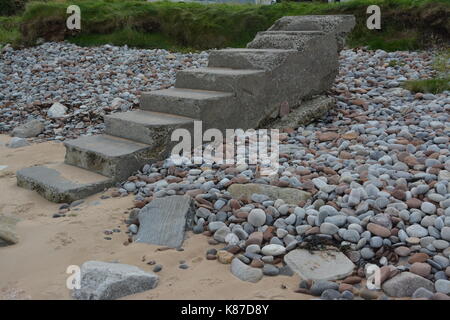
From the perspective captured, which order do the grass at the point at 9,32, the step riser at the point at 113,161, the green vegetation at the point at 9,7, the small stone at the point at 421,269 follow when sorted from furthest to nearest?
1. the green vegetation at the point at 9,7
2. the grass at the point at 9,32
3. the step riser at the point at 113,161
4. the small stone at the point at 421,269

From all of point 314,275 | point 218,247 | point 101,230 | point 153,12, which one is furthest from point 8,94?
point 314,275

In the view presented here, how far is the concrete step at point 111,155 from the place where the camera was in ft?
13.1

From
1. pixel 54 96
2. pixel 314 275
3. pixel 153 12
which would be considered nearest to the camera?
pixel 314 275

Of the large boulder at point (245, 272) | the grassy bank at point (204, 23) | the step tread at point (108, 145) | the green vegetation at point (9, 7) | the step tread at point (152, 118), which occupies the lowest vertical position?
the large boulder at point (245, 272)

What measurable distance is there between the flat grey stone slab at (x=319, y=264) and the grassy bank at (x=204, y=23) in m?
5.59

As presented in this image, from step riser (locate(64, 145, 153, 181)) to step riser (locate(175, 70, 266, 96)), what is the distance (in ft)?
3.12

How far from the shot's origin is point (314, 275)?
248 cm

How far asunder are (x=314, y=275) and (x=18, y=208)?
2.37m

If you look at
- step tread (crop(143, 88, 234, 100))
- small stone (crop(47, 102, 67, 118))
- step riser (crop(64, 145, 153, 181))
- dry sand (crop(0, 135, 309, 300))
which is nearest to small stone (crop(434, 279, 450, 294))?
dry sand (crop(0, 135, 309, 300))

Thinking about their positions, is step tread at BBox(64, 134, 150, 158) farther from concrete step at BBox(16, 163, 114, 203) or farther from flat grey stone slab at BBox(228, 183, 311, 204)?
flat grey stone slab at BBox(228, 183, 311, 204)

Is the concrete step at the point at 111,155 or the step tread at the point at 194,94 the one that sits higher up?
the step tread at the point at 194,94

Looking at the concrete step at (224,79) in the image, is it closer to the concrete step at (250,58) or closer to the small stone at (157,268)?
the concrete step at (250,58)

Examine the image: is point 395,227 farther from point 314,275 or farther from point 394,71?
point 394,71

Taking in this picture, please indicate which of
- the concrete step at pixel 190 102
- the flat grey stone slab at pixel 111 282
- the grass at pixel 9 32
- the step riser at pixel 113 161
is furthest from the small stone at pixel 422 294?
the grass at pixel 9 32
